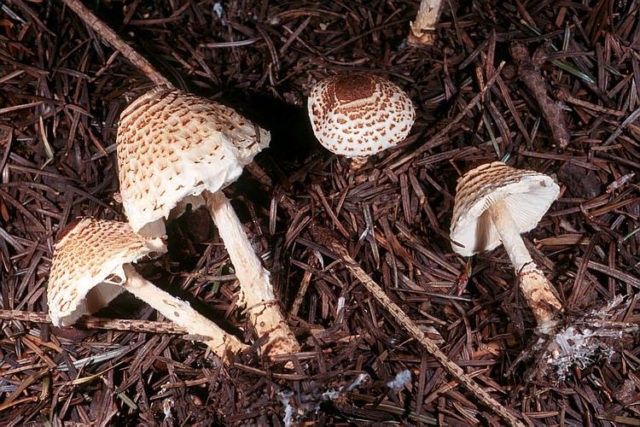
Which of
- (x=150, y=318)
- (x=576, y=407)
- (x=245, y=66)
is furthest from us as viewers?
(x=245, y=66)

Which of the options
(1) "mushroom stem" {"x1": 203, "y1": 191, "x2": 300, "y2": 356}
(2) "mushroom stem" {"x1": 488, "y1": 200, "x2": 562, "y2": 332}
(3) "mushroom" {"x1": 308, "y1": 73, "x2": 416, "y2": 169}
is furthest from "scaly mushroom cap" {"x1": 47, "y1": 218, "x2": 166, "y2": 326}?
(2) "mushroom stem" {"x1": 488, "y1": 200, "x2": 562, "y2": 332}

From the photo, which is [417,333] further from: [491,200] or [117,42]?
[117,42]

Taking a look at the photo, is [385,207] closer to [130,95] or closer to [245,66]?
[245,66]

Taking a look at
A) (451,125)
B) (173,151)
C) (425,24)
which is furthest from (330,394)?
(425,24)

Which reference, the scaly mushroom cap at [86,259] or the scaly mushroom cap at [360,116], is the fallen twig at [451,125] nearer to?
the scaly mushroom cap at [360,116]

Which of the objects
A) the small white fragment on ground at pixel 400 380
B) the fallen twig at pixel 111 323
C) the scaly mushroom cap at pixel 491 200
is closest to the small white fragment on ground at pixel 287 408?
the small white fragment on ground at pixel 400 380

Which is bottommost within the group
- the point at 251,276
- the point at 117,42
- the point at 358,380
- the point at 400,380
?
the point at 400,380

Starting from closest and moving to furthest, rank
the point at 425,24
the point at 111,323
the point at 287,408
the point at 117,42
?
1. the point at 287,408
2. the point at 111,323
3. the point at 117,42
4. the point at 425,24

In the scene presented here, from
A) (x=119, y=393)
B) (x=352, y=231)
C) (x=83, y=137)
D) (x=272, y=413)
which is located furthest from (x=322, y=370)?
(x=83, y=137)
